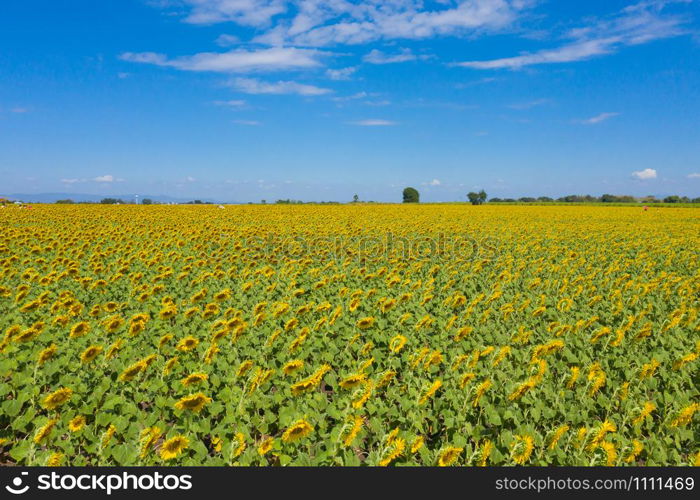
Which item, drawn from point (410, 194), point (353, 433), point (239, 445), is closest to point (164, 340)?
point (239, 445)

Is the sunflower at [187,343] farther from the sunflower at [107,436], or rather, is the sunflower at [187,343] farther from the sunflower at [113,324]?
the sunflower at [107,436]

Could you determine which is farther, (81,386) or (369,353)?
(369,353)

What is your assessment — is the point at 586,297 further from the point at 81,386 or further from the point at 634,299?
the point at 81,386

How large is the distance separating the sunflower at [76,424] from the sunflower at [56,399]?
25 cm

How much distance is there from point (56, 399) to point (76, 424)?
364 mm

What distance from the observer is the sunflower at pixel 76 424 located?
3.34m

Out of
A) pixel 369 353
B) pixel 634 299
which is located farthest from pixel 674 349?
pixel 369 353

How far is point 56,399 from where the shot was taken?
11.8 ft

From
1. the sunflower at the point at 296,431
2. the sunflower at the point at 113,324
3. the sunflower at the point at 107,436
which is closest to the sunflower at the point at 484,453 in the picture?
the sunflower at the point at 296,431

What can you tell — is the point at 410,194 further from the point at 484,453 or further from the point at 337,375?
the point at 484,453

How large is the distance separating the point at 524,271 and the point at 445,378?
7674mm

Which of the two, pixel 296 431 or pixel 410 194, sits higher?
pixel 410 194

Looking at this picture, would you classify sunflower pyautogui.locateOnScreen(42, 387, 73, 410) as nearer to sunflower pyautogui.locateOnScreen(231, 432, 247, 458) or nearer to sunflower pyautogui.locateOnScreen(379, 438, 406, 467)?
sunflower pyautogui.locateOnScreen(231, 432, 247, 458)

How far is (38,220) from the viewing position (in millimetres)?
19766
